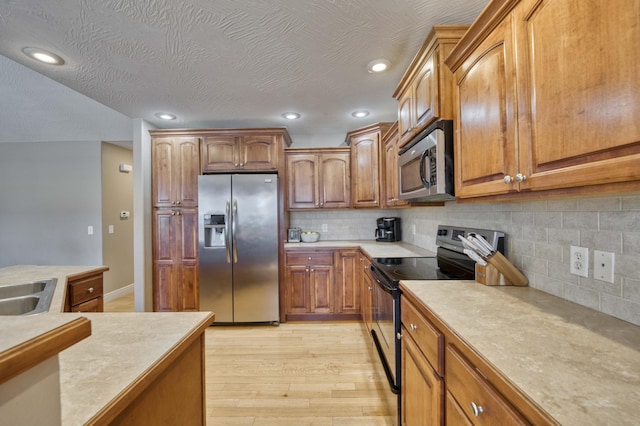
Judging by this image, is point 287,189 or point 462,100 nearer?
point 462,100

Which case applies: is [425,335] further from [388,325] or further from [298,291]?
[298,291]

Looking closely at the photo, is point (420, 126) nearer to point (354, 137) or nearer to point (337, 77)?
point (337, 77)

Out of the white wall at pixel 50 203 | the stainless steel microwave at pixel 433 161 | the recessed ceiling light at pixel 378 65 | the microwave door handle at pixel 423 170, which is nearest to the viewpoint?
the stainless steel microwave at pixel 433 161

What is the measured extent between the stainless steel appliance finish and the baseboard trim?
4.02 meters

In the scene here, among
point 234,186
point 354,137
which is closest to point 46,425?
point 234,186

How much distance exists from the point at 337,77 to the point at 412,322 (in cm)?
199

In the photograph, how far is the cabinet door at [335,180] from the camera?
3494 millimetres

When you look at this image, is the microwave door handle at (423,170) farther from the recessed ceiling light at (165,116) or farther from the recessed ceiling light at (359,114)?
the recessed ceiling light at (165,116)

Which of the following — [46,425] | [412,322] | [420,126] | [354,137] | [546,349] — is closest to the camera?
[46,425]

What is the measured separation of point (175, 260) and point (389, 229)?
2.69 meters

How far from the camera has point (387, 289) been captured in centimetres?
159

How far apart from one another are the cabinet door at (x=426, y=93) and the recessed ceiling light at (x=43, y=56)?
8.52ft

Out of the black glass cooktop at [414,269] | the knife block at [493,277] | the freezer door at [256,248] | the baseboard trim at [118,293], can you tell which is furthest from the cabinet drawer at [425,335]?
the baseboard trim at [118,293]

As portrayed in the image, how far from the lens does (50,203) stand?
403cm
